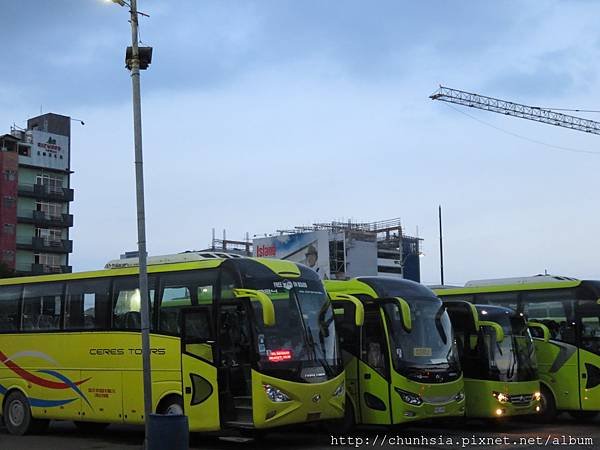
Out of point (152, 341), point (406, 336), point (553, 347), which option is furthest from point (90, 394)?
point (553, 347)

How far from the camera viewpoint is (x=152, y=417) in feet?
34.8

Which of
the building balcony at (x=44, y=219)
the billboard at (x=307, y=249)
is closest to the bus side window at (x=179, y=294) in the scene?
the building balcony at (x=44, y=219)

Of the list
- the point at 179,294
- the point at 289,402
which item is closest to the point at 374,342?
the point at 289,402

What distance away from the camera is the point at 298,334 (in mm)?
13539

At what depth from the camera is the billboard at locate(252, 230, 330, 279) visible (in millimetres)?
85875

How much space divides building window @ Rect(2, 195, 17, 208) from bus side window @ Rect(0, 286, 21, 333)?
186 ft

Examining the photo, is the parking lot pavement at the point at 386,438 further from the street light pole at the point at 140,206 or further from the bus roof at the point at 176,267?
the bus roof at the point at 176,267

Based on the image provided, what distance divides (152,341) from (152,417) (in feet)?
13.4

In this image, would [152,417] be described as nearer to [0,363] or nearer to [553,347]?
[0,363]

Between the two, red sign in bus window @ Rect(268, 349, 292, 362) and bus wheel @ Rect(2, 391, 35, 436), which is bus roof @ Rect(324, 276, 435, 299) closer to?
red sign in bus window @ Rect(268, 349, 292, 362)

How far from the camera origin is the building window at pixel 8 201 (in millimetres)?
71069

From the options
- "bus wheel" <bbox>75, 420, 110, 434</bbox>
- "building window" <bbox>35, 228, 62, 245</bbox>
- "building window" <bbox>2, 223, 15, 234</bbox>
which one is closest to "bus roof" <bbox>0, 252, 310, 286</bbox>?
"bus wheel" <bbox>75, 420, 110, 434</bbox>

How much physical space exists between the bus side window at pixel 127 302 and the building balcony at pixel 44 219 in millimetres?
61980

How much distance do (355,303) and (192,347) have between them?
3.18 m
